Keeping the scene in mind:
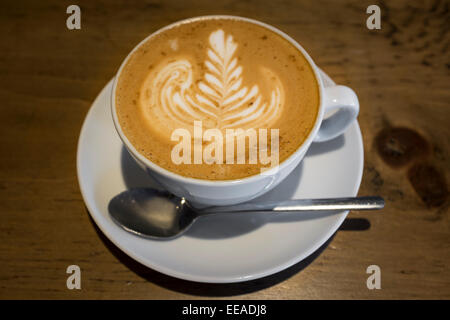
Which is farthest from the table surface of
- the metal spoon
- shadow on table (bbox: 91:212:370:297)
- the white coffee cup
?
the white coffee cup

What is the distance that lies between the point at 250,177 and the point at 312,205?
0.22m

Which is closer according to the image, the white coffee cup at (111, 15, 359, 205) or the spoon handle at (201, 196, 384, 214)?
the white coffee cup at (111, 15, 359, 205)

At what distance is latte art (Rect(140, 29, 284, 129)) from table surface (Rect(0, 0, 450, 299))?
371mm

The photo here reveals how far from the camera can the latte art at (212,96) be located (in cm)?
91

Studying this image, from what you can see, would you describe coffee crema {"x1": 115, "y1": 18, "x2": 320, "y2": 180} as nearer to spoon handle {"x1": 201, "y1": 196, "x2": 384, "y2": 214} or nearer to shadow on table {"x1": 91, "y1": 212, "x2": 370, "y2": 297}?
spoon handle {"x1": 201, "y1": 196, "x2": 384, "y2": 214}

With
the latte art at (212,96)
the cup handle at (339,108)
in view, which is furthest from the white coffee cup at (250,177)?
the latte art at (212,96)

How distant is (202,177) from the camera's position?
81 cm

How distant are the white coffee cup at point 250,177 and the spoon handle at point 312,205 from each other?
0.02 m

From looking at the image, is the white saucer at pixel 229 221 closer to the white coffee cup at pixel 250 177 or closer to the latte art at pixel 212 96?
the white coffee cup at pixel 250 177

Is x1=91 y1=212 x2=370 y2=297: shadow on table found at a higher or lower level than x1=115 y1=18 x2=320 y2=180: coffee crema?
lower

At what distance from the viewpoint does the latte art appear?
0.91m

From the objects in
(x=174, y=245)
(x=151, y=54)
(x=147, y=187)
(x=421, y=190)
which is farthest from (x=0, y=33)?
(x=421, y=190)

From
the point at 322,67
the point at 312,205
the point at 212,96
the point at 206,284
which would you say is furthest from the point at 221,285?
the point at 322,67
